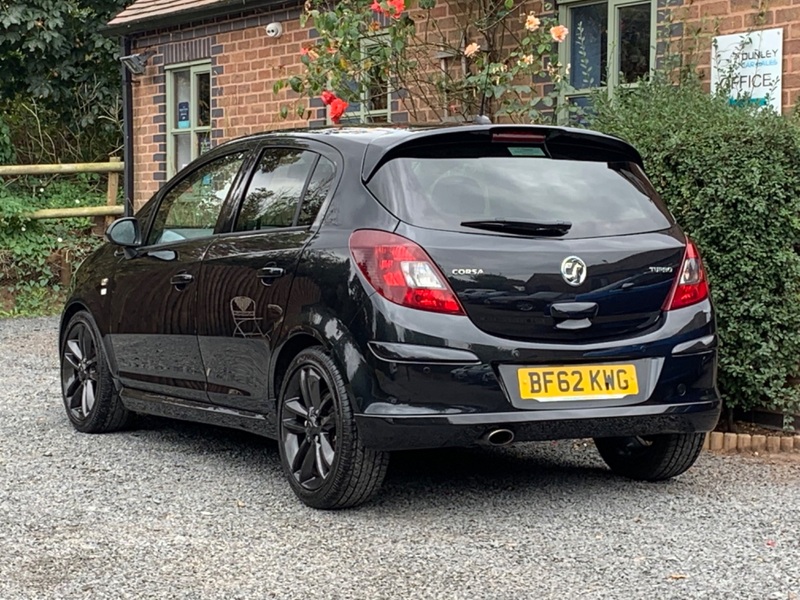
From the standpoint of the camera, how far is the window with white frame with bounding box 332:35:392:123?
10.2 metres

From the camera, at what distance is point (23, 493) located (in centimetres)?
551

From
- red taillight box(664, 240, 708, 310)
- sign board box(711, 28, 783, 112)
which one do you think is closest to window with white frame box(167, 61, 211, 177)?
sign board box(711, 28, 783, 112)

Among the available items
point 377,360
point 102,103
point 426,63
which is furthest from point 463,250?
point 102,103

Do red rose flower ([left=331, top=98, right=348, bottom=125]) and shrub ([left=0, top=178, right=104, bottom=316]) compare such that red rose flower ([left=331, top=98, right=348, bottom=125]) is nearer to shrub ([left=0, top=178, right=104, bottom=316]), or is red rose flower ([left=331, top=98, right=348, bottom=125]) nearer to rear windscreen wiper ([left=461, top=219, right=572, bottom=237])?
rear windscreen wiper ([left=461, top=219, right=572, bottom=237])

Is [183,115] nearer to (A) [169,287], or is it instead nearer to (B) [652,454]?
(A) [169,287]

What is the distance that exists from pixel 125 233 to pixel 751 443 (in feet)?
11.3

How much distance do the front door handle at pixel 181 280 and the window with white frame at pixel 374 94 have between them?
4.38 meters

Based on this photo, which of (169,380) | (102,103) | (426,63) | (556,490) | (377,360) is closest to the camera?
(377,360)

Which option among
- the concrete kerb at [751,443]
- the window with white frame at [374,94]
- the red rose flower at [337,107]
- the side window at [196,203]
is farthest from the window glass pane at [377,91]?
the concrete kerb at [751,443]

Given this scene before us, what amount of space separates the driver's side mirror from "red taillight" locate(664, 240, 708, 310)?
294 centimetres

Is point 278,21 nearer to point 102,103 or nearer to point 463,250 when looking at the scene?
point 102,103

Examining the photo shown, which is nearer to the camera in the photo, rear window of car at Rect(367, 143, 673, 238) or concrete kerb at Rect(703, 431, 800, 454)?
rear window of car at Rect(367, 143, 673, 238)

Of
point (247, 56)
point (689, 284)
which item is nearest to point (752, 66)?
point (689, 284)

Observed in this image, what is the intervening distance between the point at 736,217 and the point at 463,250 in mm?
2153
